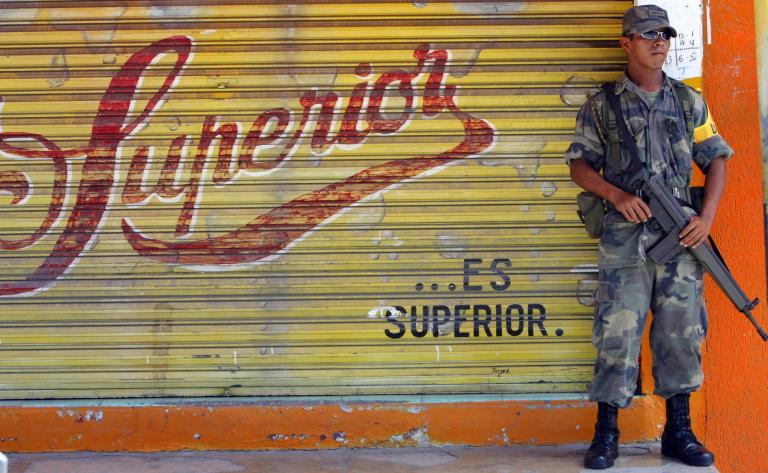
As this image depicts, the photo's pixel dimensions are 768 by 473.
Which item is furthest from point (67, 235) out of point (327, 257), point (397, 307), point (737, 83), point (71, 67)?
point (737, 83)

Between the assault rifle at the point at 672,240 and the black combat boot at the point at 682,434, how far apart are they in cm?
48

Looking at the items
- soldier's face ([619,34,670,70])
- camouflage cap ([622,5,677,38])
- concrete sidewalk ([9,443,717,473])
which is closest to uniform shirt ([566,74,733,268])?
soldier's face ([619,34,670,70])

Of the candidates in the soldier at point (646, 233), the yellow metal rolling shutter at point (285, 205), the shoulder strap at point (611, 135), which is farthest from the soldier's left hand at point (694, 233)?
the yellow metal rolling shutter at point (285, 205)

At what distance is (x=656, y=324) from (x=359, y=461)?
151 centimetres

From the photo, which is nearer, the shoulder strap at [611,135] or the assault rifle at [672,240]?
the assault rifle at [672,240]

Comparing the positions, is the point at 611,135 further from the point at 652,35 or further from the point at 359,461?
the point at 359,461

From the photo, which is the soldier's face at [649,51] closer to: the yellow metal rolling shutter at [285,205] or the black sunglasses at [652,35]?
the black sunglasses at [652,35]

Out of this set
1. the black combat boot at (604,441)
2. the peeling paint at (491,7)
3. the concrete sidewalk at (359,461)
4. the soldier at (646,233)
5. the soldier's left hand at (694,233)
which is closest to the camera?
the soldier's left hand at (694,233)

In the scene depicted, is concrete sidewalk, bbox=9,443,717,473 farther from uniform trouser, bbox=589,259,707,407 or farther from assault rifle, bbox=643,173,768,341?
assault rifle, bbox=643,173,768,341

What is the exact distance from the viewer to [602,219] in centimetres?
437

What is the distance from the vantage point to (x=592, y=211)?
438 centimetres

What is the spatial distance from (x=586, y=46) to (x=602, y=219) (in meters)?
1.01

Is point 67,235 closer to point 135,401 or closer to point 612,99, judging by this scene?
point 135,401

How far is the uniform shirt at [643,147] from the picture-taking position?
4297mm
